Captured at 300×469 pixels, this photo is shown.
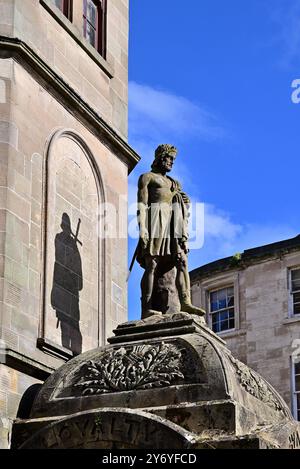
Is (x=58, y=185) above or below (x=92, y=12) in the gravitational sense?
below

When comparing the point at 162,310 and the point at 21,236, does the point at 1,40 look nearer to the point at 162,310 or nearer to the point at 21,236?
the point at 21,236

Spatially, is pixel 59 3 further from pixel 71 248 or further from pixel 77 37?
pixel 71 248

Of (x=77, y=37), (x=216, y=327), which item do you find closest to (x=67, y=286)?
(x=77, y=37)

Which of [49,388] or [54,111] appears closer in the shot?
[49,388]

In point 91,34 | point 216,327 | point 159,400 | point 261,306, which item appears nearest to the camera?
point 159,400

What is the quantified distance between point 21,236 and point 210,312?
2135cm

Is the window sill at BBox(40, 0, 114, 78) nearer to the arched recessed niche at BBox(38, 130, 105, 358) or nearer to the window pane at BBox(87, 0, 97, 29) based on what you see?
the window pane at BBox(87, 0, 97, 29)

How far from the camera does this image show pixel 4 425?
14.6m

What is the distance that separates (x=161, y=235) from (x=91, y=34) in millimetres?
5348

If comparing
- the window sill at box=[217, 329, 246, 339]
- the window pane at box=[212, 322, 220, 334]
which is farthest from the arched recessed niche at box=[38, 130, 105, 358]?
the window pane at box=[212, 322, 220, 334]

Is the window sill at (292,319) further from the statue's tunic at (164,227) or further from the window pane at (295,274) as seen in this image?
the statue's tunic at (164,227)

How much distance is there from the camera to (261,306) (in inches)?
1421

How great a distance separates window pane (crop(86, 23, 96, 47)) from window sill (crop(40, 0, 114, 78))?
40 centimetres

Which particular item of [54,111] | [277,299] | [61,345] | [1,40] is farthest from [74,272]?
[277,299]
